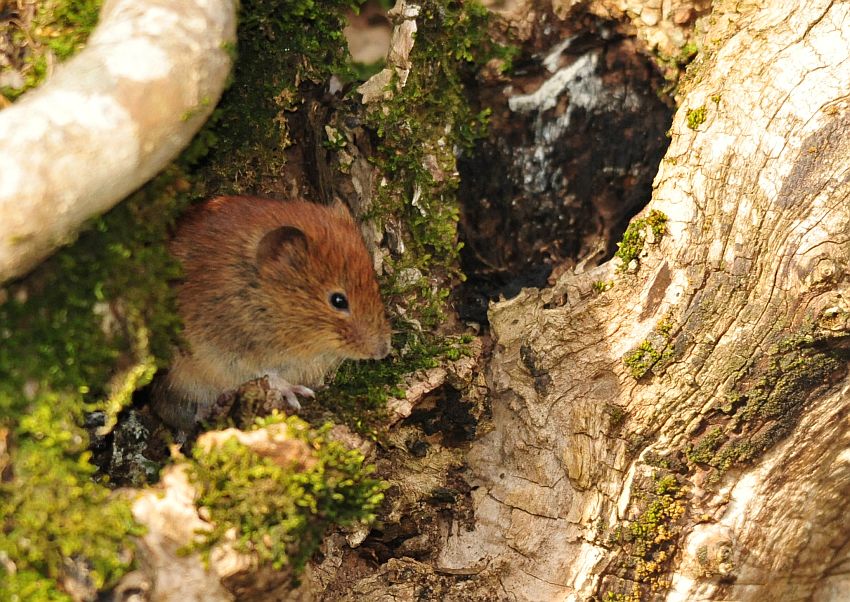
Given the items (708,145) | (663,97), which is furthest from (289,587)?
(663,97)

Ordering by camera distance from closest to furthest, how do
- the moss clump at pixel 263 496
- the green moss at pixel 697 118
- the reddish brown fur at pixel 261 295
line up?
1. the moss clump at pixel 263 496
2. the green moss at pixel 697 118
3. the reddish brown fur at pixel 261 295

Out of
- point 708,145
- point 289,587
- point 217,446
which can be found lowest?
point 289,587

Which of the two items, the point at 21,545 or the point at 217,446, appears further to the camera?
the point at 217,446

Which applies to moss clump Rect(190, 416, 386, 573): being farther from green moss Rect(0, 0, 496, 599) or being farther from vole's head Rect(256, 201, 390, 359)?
vole's head Rect(256, 201, 390, 359)

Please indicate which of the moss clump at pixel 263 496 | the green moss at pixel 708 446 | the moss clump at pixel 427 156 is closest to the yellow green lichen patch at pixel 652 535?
the green moss at pixel 708 446

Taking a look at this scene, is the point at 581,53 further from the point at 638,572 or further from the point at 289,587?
the point at 289,587

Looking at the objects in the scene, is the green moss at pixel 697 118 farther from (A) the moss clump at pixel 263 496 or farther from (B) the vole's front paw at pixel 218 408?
(B) the vole's front paw at pixel 218 408
